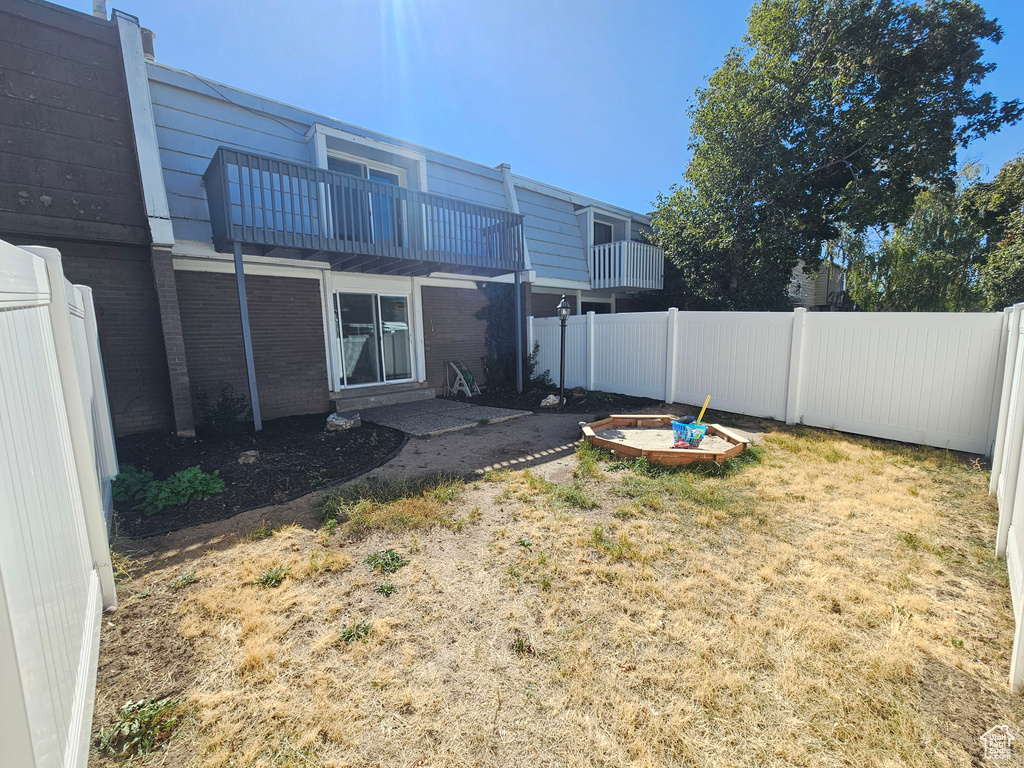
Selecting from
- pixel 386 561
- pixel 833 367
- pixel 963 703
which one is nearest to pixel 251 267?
pixel 386 561

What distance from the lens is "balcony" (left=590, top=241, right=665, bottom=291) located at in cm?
1191

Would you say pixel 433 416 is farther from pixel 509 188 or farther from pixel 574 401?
pixel 509 188

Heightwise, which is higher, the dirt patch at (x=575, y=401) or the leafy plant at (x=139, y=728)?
the dirt patch at (x=575, y=401)

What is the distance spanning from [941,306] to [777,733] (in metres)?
17.6

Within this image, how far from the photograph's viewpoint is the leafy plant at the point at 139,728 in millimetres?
1708

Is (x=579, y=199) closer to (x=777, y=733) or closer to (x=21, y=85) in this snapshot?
(x=21, y=85)

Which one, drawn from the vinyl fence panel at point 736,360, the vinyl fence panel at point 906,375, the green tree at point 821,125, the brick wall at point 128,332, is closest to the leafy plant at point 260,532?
the brick wall at point 128,332

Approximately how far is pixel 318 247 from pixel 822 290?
2386 cm

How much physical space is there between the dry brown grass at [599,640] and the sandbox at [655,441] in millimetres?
1084

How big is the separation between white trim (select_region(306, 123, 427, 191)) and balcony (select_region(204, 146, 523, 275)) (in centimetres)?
133

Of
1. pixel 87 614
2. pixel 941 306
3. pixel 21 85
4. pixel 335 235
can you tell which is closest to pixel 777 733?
pixel 87 614

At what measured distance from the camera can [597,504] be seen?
3961 millimetres

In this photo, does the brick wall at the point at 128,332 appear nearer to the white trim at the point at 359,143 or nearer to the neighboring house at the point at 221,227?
the neighboring house at the point at 221,227

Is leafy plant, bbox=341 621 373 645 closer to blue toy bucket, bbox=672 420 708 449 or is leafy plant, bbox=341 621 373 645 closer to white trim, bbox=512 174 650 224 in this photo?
blue toy bucket, bbox=672 420 708 449
